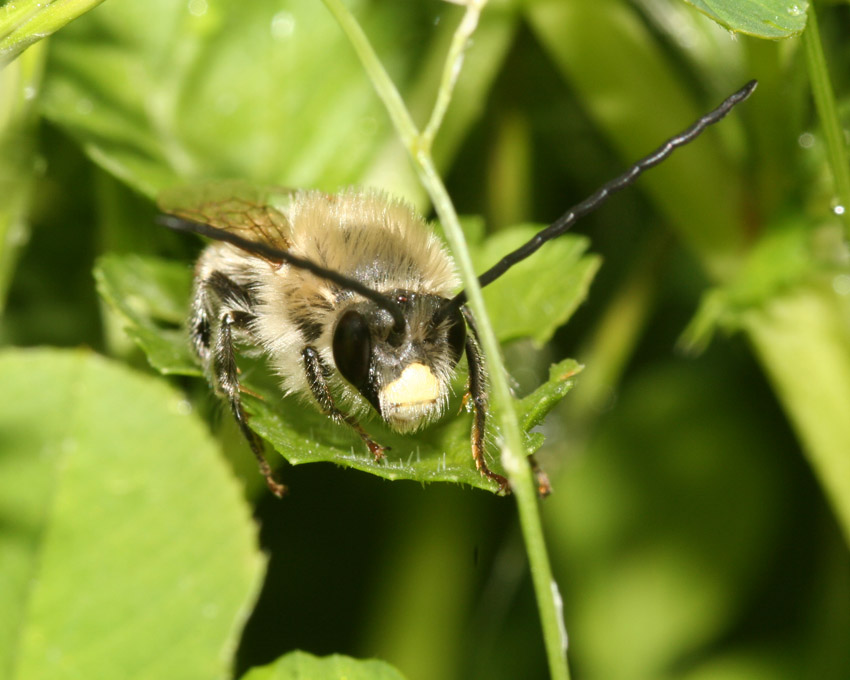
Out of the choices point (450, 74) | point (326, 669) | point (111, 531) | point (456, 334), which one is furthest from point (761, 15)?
point (111, 531)

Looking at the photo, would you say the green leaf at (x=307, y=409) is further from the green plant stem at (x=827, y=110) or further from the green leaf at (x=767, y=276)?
the green plant stem at (x=827, y=110)

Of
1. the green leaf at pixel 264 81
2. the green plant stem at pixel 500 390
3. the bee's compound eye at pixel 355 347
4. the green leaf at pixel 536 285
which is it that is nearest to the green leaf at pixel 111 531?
the bee's compound eye at pixel 355 347

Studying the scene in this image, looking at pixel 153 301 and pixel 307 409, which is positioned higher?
pixel 153 301

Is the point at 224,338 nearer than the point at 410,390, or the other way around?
the point at 410,390

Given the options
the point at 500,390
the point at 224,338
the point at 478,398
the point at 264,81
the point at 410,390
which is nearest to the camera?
the point at 500,390

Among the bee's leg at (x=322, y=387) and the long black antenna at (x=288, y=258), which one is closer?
the long black antenna at (x=288, y=258)

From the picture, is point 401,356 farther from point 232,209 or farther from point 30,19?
point 30,19
